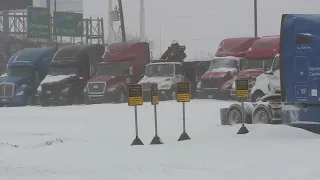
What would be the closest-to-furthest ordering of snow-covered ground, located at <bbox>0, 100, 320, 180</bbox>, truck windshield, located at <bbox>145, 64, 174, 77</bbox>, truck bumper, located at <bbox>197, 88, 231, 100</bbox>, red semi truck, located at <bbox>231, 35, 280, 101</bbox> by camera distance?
snow-covered ground, located at <bbox>0, 100, 320, 180</bbox> < red semi truck, located at <bbox>231, 35, 280, 101</bbox> < truck bumper, located at <bbox>197, 88, 231, 100</bbox> < truck windshield, located at <bbox>145, 64, 174, 77</bbox>

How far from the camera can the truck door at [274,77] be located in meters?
21.7

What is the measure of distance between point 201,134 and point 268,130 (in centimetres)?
199

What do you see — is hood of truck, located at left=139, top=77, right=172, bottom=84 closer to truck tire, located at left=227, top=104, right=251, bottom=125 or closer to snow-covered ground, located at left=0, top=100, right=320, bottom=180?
snow-covered ground, located at left=0, top=100, right=320, bottom=180

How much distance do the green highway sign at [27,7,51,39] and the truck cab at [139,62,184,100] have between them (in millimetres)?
22186

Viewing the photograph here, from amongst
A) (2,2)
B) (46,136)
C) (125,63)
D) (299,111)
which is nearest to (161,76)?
(125,63)

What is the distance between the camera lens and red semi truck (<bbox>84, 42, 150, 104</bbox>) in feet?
107

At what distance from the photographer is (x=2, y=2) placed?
47.5m

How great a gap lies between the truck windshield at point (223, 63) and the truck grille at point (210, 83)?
96 centimetres

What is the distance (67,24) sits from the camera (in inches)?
2179

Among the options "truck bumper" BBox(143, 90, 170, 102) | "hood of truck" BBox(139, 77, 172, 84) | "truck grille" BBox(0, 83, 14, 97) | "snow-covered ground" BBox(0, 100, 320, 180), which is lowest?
"snow-covered ground" BBox(0, 100, 320, 180)

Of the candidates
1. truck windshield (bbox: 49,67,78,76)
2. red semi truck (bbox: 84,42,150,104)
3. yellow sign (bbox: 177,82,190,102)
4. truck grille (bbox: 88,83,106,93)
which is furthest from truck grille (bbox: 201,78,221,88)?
yellow sign (bbox: 177,82,190,102)

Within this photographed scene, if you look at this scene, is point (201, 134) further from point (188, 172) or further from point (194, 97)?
point (194, 97)

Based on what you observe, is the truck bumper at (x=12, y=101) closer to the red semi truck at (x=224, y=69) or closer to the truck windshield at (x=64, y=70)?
the truck windshield at (x=64, y=70)

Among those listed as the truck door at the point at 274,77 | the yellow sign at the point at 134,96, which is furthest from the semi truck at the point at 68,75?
the yellow sign at the point at 134,96
